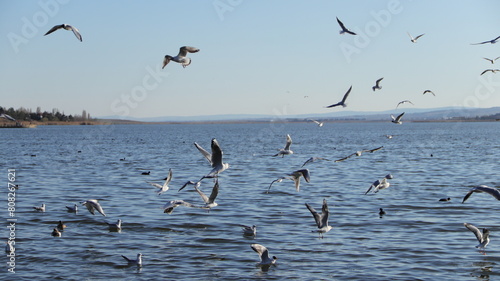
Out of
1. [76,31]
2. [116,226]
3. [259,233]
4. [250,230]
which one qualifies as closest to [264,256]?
[250,230]

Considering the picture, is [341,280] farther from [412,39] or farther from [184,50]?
[412,39]

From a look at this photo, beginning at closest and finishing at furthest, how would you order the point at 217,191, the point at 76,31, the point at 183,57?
the point at 217,191, the point at 76,31, the point at 183,57

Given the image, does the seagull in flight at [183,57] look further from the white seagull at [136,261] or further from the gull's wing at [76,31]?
the white seagull at [136,261]

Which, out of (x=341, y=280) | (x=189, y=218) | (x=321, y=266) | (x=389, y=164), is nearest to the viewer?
(x=341, y=280)

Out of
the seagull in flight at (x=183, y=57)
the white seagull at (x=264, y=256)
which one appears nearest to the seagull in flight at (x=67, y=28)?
the seagull in flight at (x=183, y=57)

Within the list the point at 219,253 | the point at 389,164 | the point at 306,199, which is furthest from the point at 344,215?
the point at 389,164

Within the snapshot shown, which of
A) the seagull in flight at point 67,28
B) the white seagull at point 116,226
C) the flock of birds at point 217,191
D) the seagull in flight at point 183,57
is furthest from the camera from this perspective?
the white seagull at point 116,226

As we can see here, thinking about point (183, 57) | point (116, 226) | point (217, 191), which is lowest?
point (116, 226)

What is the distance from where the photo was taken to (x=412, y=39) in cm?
2602

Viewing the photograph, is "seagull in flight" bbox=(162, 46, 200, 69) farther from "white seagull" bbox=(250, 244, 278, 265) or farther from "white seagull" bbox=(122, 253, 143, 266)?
"white seagull" bbox=(250, 244, 278, 265)

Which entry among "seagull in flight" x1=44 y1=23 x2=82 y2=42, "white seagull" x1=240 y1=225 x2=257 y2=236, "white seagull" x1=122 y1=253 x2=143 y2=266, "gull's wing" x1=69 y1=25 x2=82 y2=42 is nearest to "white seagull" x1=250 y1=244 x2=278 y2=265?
"white seagull" x1=122 y1=253 x2=143 y2=266

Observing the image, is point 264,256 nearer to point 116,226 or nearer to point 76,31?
point 116,226

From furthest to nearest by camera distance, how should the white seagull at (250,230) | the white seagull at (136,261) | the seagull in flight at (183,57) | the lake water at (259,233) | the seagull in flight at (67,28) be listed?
the white seagull at (250,230) < the seagull in flight at (183,57) < the seagull in flight at (67,28) < the white seagull at (136,261) < the lake water at (259,233)

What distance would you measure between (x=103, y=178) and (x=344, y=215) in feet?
63.6
